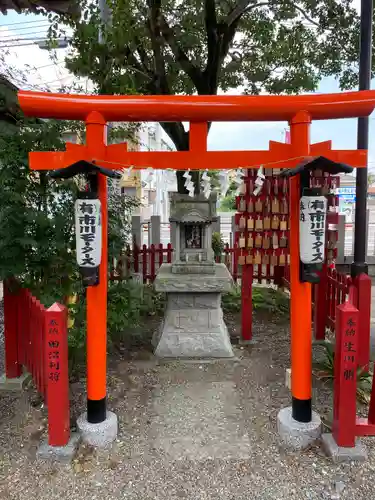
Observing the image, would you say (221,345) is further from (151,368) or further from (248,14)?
(248,14)

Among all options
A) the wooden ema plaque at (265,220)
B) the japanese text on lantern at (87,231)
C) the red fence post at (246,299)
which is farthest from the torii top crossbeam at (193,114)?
the red fence post at (246,299)

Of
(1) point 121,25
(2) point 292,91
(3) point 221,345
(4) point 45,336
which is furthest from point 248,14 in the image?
(4) point 45,336

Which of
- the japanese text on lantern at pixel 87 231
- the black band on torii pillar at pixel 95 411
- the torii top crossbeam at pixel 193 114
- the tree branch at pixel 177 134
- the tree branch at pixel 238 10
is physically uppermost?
the tree branch at pixel 238 10

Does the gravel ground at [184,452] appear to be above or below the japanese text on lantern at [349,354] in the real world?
below

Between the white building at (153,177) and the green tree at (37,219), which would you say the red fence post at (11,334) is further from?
the white building at (153,177)

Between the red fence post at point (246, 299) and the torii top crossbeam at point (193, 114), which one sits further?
the red fence post at point (246, 299)

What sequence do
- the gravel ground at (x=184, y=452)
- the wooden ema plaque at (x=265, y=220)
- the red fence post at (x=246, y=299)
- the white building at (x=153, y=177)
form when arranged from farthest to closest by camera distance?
the red fence post at (x=246, y=299), the wooden ema plaque at (x=265, y=220), the white building at (x=153, y=177), the gravel ground at (x=184, y=452)

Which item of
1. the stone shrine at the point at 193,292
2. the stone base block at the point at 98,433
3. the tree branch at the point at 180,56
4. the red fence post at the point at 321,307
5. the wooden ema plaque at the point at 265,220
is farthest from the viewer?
the tree branch at the point at 180,56

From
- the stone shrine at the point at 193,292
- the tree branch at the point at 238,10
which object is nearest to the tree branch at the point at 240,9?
the tree branch at the point at 238,10

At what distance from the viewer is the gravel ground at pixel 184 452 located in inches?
123

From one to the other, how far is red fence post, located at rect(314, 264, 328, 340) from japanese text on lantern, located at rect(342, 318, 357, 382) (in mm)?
2570

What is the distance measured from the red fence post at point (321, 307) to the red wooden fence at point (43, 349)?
13.0ft

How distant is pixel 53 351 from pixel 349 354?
2.57 m

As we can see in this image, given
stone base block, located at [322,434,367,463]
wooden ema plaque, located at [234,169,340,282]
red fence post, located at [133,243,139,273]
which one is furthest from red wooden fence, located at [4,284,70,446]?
red fence post, located at [133,243,139,273]
